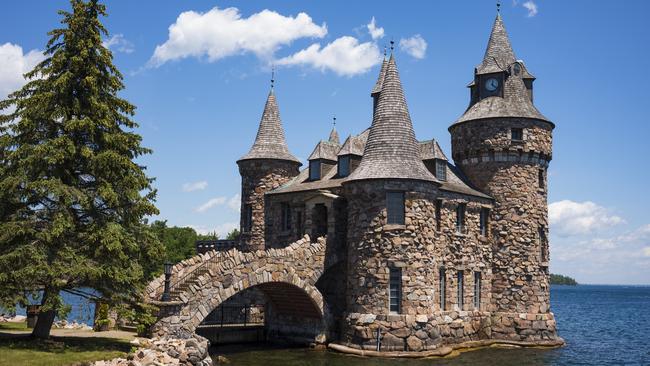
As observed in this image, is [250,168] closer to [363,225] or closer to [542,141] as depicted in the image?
[363,225]

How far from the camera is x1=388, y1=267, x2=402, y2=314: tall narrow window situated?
2867 cm

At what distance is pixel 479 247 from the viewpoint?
33875 mm

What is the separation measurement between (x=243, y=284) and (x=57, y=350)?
27.8 feet

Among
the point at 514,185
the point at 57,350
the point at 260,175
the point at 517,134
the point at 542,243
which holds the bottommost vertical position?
the point at 57,350

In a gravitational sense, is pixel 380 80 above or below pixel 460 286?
above

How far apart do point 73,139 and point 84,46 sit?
10.5ft

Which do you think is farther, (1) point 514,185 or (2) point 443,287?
(1) point 514,185

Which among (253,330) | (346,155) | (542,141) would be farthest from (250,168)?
(542,141)

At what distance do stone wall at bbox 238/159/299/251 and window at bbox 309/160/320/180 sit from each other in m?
2.20

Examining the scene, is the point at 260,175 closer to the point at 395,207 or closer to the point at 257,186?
the point at 257,186

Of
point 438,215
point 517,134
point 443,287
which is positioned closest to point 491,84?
point 517,134

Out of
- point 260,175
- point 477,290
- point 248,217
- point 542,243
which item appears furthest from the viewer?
point 248,217

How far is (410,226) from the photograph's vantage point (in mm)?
28828

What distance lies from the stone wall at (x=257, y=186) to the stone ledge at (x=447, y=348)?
32.3 ft
